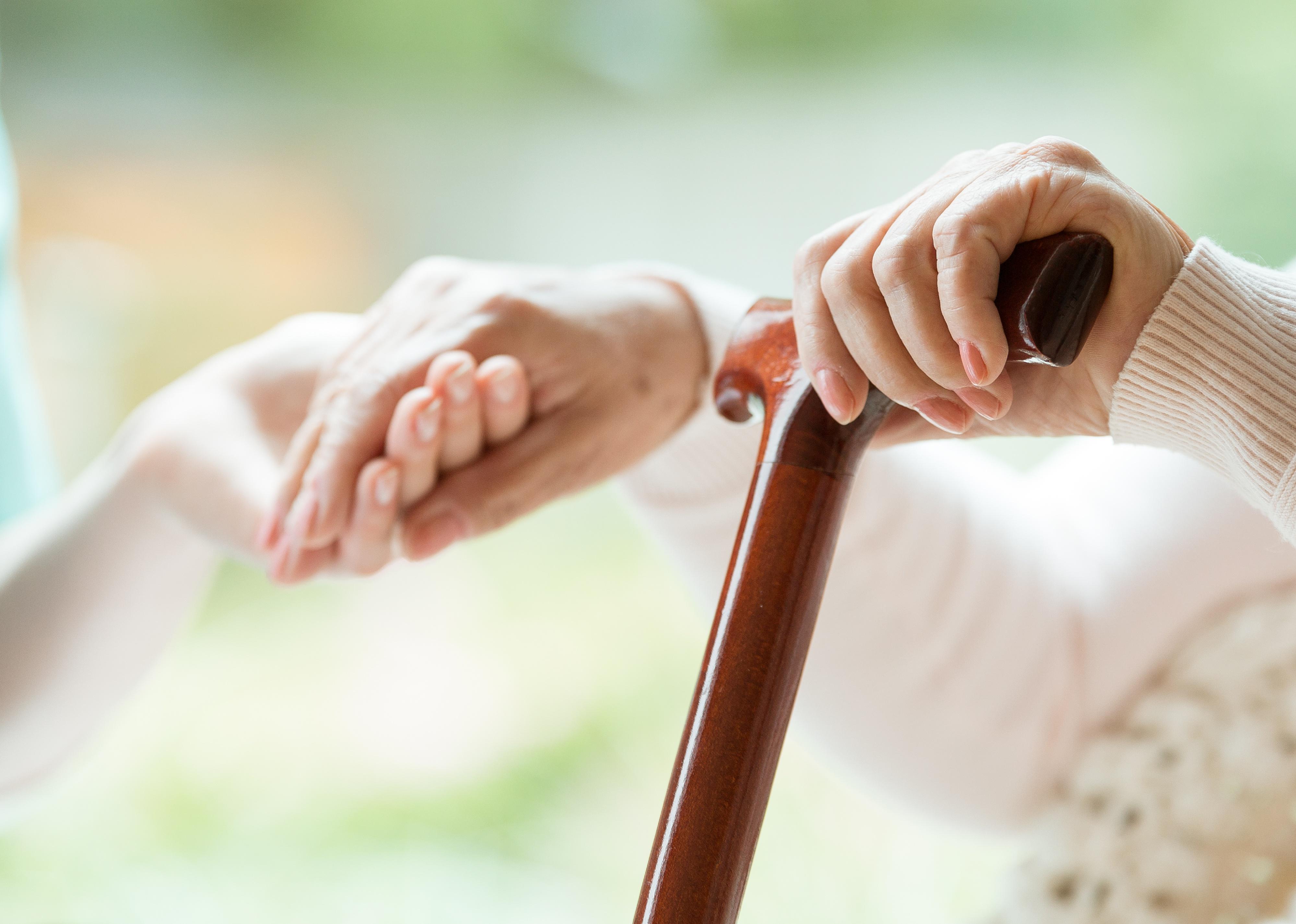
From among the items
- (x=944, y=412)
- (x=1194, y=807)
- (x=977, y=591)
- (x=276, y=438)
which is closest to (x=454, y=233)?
(x=276, y=438)

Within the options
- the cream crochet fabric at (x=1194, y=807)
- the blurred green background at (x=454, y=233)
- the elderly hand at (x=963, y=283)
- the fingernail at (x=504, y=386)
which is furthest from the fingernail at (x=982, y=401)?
the blurred green background at (x=454, y=233)

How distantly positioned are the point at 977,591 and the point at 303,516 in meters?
0.44

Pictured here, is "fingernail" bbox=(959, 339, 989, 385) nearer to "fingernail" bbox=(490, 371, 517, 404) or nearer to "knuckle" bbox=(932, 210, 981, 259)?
"knuckle" bbox=(932, 210, 981, 259)

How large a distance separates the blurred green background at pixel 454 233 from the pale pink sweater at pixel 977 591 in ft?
4.11

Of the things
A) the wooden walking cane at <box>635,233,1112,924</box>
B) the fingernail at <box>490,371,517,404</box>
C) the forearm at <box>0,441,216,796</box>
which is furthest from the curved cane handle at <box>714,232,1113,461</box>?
the forearm at <box>0,441,216,796</box>

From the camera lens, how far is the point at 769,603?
35 centimetres

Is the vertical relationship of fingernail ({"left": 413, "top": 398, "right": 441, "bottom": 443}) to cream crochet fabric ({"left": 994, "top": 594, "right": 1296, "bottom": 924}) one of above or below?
above

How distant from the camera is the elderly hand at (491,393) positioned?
1.76 feet

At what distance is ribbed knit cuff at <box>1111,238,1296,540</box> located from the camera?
0.34m

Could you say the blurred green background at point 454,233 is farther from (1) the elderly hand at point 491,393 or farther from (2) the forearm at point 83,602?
(1) the elderly hand at point 491,393

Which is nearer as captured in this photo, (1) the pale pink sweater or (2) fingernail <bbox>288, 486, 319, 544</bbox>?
(2) fingernail <bbox>288, 486, 319, 544</bbox>

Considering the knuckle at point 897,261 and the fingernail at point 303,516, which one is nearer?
the knuckle at point 897,261

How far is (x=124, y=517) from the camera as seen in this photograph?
679 mm

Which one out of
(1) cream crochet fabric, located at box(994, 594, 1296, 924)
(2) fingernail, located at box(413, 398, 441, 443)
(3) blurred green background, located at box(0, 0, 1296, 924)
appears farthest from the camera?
(3) blurred green background, located at box(0, 0, 1296, 924)
